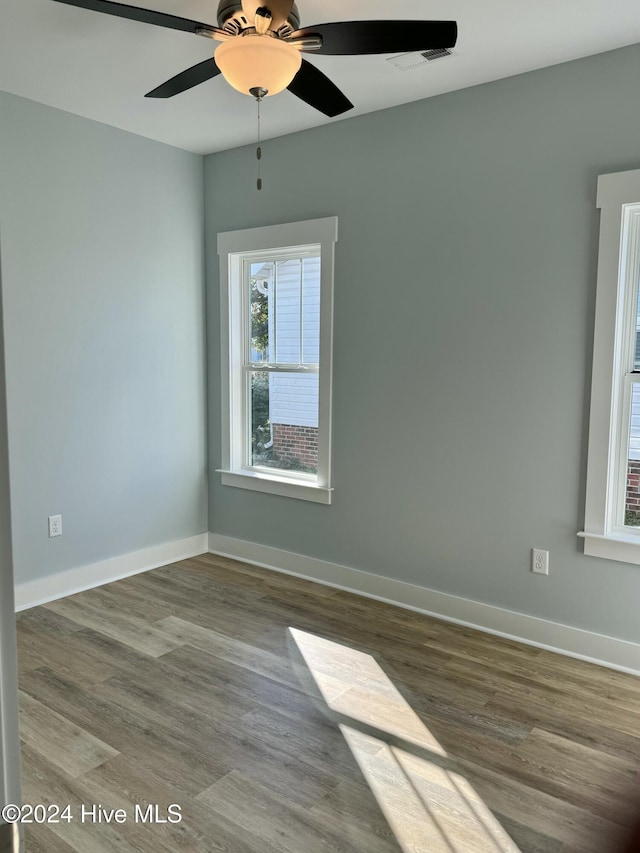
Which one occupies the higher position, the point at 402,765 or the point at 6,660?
the point at 6,660

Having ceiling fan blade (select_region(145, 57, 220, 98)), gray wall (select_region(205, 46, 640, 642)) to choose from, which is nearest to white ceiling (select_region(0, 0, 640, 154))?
gray wall (select_region(205, 46, 640, 642))

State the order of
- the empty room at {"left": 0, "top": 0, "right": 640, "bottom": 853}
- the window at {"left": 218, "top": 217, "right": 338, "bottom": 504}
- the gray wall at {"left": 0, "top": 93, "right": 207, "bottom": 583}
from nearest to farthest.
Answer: the empty room at {"left": 0, "top": 0, "right": 640, "bottom": 853} < the gray wall at {"left": 0, "top": 93, "right": 207, "bottom": 583} < the window at {"left": 218, "top": 217, "right": 338, "bottom": 504}

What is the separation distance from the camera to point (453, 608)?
3.49 meters

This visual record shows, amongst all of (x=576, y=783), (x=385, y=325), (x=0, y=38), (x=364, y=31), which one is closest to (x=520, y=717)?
(x=576, y=783)

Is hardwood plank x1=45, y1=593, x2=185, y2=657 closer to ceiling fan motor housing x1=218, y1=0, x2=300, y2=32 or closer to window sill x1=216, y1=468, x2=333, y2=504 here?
window sill x1=216, y1=468, x2=333, y2=504

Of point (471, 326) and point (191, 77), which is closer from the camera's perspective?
point (191, 77)

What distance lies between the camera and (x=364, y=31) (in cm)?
198

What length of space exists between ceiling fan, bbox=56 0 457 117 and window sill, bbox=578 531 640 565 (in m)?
2.15

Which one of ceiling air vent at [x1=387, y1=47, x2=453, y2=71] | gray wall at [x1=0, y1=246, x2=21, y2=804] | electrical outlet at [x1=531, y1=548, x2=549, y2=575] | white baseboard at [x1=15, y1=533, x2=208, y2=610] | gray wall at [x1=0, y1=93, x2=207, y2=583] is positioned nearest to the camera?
gray wall at [x1=0, y1=246, x2=21, y2=804]

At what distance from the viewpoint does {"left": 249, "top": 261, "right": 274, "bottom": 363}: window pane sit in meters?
4.29

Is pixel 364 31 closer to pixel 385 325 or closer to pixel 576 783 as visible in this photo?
pixel 385 325

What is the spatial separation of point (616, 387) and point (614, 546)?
728 mm

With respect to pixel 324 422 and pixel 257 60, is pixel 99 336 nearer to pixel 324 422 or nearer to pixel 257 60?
pixel 324 422

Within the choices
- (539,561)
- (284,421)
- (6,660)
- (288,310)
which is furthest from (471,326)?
(6,660)
